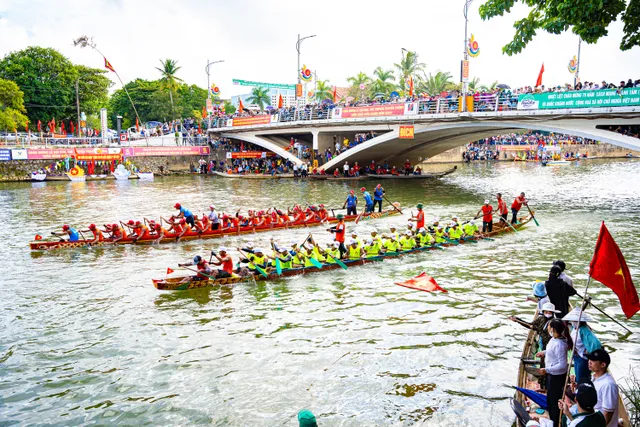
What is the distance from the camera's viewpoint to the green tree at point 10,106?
49812 millimetres

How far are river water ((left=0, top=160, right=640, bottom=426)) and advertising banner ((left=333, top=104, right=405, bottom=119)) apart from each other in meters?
Result: 19.8

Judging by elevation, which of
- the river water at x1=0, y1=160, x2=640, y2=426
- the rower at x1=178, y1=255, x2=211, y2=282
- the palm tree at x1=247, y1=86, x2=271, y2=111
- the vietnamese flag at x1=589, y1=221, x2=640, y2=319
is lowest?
the river water at x1=0, y1=160, x2=640, y2=426

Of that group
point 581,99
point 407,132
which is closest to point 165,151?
point 407,132

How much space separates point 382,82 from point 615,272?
74.5 m

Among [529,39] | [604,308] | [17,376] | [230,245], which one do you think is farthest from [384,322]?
[230,245]

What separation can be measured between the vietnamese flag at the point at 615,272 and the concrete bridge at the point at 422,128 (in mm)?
22525

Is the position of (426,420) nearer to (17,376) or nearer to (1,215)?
(17,376)

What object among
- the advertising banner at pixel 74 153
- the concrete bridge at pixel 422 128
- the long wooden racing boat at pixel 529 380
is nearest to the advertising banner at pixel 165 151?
the advertising banner at pixel 74 153

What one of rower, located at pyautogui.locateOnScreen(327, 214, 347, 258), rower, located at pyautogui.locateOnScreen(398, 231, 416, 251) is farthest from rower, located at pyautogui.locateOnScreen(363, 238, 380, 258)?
rower, located at pyautogui.locateOnScreen(398, 231, 416, 251)

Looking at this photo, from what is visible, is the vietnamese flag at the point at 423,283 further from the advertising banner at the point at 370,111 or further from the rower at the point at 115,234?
the advertising banner at the point at 370,111

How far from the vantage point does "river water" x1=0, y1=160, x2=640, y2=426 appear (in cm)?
913

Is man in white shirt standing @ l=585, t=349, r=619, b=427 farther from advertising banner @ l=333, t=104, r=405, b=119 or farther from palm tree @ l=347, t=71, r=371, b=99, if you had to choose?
palm tree @ l=347, t=71, r=371, b=99

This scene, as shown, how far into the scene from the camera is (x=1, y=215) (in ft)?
96.4

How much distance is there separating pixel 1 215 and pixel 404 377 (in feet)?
94.0
